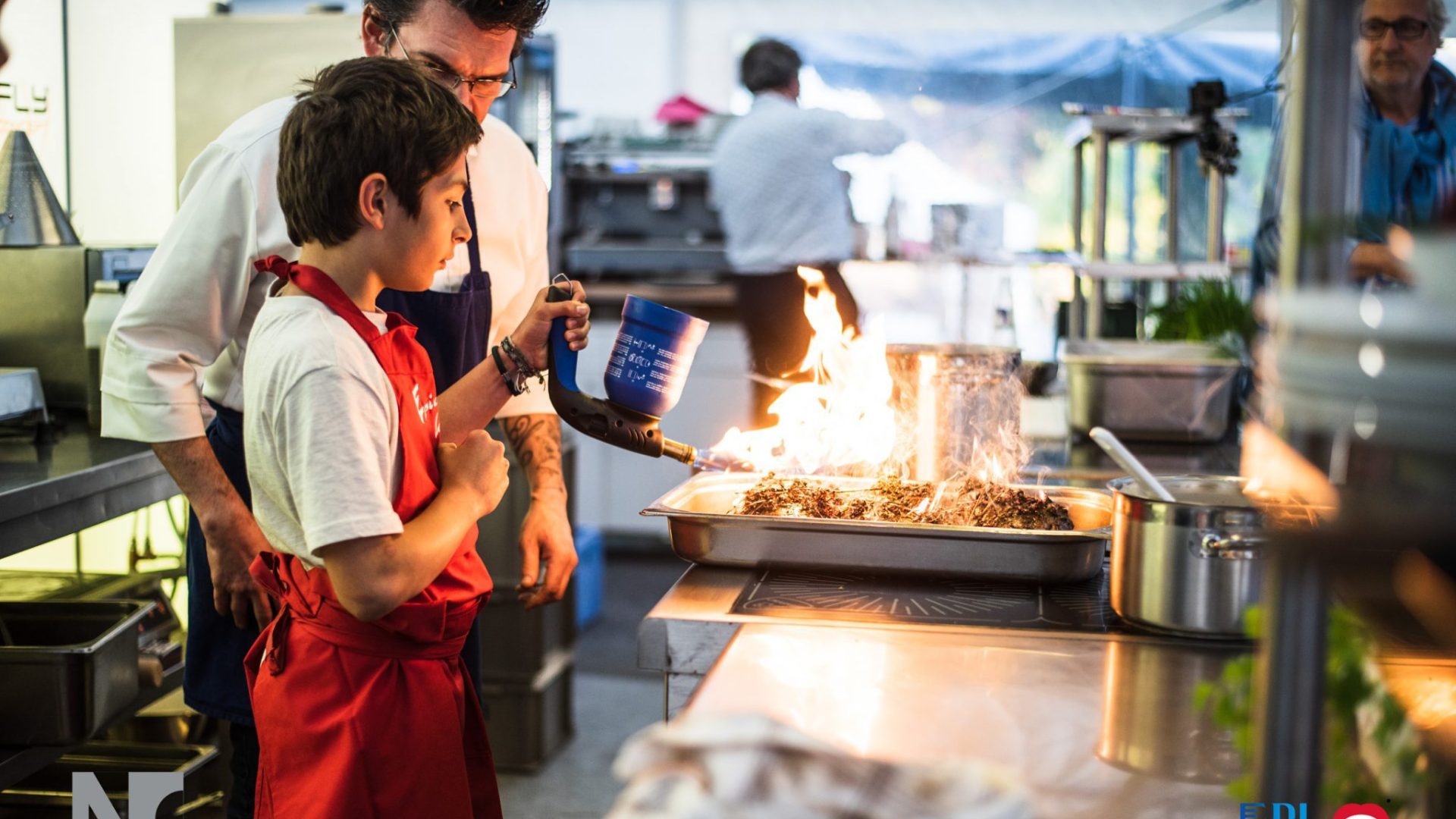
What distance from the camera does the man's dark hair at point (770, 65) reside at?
15.9ft

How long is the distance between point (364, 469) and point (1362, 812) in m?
0.94

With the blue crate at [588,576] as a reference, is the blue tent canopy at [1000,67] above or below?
above

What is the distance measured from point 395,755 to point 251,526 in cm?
42

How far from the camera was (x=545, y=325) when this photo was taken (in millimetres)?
1651

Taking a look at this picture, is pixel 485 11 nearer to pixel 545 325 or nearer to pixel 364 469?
pixel 545 325

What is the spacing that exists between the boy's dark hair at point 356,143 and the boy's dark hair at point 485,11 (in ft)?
0.81

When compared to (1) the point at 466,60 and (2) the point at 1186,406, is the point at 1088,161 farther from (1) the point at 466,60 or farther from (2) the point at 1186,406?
(1) the point at 466,60

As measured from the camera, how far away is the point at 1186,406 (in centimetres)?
253

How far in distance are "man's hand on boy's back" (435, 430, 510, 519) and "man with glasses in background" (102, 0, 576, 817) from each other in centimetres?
29

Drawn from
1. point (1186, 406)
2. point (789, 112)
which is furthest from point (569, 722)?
point (789, 112)

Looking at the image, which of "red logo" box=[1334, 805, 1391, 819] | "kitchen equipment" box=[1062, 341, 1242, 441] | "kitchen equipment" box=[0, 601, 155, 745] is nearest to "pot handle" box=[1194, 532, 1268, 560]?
"red logo" box=[1334, 805, 1391, 819]

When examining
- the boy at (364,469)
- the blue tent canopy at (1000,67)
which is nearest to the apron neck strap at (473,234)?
the boy at (364,469)

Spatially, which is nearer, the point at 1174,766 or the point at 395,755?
the point at 1174,766
